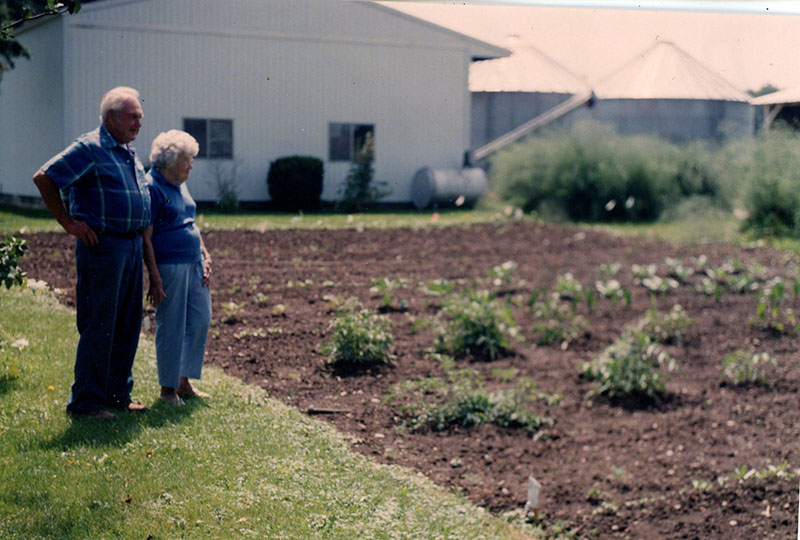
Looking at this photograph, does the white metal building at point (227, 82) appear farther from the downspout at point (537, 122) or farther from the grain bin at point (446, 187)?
the downspout at point (537, 122)

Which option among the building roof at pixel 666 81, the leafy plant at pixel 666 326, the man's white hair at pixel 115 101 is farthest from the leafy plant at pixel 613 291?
the building roof at pixel 666 81

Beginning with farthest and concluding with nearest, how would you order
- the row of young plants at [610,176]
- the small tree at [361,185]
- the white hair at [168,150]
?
the row of young plants at [610,176] → the small tree at [361,185] → the white hair at [168,150]

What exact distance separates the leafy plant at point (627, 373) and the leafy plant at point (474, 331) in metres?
0.76

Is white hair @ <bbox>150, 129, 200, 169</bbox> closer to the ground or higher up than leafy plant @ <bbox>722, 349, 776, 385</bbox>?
higher up

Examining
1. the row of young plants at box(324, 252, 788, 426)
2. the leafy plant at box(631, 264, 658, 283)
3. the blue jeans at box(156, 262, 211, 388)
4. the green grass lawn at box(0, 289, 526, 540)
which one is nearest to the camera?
the green grass lawn at box(0, 289, 526, 540)

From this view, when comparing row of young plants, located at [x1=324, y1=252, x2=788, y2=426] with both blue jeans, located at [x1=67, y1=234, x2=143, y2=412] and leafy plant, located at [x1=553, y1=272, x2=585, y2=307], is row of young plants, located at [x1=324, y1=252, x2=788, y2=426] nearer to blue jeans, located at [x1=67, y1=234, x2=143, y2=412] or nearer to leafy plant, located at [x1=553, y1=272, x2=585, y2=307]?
leafy plant, located at [x1=553, y1=272, x2=585, y2=307]

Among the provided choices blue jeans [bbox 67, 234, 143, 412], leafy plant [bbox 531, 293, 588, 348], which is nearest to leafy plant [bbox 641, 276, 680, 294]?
leafy plant [bbox 531, 293, 588, 348]

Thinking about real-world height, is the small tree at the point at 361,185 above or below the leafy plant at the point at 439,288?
above

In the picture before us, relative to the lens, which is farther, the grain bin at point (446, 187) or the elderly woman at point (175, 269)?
the grain bin at point (446, 187)

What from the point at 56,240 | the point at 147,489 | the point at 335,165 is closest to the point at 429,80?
the point at 335,165

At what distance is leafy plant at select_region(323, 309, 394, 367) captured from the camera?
652 cm

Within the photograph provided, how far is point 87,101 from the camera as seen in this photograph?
4.45 metres

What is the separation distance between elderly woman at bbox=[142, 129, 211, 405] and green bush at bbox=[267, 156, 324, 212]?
1.43 meters

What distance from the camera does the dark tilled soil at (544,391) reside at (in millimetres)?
5223
